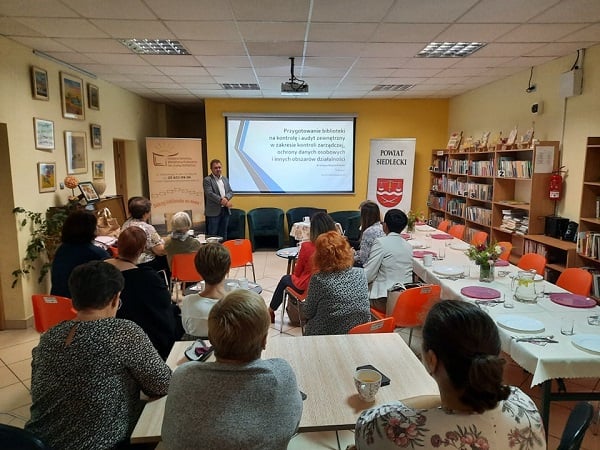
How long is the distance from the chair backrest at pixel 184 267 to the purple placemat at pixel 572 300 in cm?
311

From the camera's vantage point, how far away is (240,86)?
22.0 ft

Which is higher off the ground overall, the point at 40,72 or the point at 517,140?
the point at 40,72

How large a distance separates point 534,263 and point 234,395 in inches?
133

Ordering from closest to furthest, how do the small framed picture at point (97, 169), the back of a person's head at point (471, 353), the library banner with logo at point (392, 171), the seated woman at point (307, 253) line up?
1. the back of a person's head at point (471, 353)
2. the seated woman at point (307, 253)
3. the small framed picture at point (97, 169)
4. the library banner with logo at point (392, 171)

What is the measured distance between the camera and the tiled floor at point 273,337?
1995mm

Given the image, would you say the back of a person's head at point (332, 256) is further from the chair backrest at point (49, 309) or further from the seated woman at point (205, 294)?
the chair backrest at point (49, 309)

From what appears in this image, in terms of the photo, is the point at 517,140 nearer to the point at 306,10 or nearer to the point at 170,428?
the point at 306,10

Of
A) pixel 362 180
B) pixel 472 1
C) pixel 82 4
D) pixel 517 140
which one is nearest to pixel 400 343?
pixel 472 1

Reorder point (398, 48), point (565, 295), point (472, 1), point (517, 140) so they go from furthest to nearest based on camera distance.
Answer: point (517, 140)
point (398, 48)
point (472, 1)
point (565, 295)

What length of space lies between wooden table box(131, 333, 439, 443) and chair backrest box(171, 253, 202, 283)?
2.16 m

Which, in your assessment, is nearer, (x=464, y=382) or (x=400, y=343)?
(x=464, y=382)

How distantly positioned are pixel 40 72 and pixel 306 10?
3.08 m

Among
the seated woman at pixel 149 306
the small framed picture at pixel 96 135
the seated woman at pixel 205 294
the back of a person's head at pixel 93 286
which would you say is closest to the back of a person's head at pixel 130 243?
the seated woman at pixel 149 306

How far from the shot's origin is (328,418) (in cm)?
155
